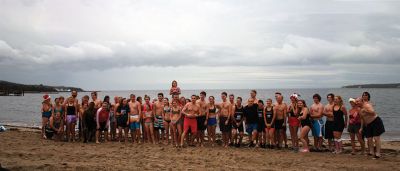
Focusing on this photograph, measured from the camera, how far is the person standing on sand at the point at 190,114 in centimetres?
1131

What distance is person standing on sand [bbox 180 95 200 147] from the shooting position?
11.3m

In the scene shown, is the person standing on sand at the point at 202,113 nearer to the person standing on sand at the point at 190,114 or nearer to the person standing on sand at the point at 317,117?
the person standing on sand at the point at 190,114

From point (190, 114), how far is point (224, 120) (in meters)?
1.17

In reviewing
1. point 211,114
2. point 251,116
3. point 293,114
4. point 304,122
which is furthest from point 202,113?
point 304,122

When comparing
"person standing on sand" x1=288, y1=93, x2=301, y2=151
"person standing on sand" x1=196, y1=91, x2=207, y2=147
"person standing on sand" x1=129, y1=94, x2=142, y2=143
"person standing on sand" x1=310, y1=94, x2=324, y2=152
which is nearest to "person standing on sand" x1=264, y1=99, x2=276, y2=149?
"person standing on sand" x1=288, y1=93, x2=301, y2=151

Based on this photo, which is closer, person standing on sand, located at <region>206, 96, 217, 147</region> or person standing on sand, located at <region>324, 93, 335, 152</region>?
person standing on sand, located at <region>324, 93, 335, 152</region>

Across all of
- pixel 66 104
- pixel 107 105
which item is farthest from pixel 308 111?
pixel 66 104

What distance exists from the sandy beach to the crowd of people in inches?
23.2

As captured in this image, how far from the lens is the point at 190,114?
11.3 meters

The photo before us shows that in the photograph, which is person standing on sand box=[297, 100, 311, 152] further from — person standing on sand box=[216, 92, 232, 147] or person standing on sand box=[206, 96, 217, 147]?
person standing on sand box=[206, 96, 217, 147]

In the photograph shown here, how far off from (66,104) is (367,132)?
947cm

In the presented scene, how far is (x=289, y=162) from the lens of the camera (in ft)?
30.1

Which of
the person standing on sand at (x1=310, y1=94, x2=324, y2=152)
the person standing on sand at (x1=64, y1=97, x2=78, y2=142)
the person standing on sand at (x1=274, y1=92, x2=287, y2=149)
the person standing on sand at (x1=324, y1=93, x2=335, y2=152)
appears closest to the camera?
the person standing on sand at (x1=324, y1=93, x2=335, y2=152)

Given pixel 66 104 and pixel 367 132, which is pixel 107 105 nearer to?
pixel 66 104
